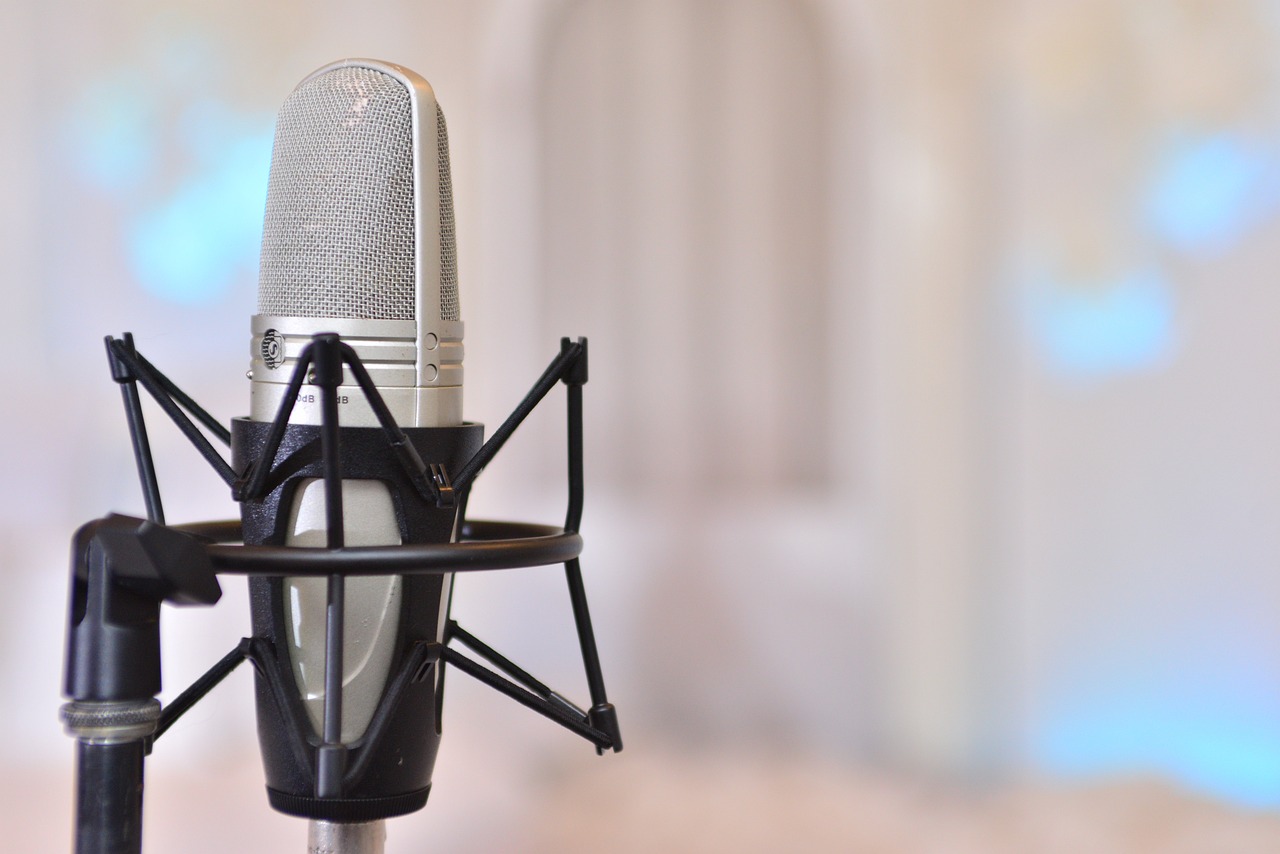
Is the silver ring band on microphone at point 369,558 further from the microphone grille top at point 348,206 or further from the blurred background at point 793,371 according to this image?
the blurred background at point 793,371

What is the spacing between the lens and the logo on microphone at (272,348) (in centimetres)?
58

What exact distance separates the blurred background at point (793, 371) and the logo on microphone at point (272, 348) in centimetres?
119

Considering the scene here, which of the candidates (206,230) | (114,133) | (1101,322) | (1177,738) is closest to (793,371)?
(1101,322)

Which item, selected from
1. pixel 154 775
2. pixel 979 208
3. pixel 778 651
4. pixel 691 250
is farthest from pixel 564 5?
pixel 154 775

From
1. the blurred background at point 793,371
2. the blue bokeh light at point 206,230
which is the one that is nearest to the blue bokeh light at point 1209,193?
the blurred background at point 793,371

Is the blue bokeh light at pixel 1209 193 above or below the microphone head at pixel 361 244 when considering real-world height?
above

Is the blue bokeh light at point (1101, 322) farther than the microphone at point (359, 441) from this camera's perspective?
Yes

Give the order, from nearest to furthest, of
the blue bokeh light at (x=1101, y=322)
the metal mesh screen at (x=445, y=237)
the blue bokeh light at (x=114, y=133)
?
the metal mesh screen at (x=445, y=237), the blue bokeh light at (x=114, y=133), the blue bokeh light at (x=1101, y=322)

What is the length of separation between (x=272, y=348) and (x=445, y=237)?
0.10 metres

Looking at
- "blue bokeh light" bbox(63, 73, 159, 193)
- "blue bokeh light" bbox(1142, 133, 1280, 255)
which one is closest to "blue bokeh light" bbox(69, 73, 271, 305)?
"blue bokeh light" bbox(63, 73, 159, 193)

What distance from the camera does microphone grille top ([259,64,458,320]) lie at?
0.57 m

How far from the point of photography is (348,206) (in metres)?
0.58

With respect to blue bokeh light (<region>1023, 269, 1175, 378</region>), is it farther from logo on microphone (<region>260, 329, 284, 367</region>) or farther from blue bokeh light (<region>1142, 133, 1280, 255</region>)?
logo on microphone (<region>260, 329, 284, 367</region>)

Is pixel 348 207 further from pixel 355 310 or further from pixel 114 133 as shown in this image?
pixel 114 133
